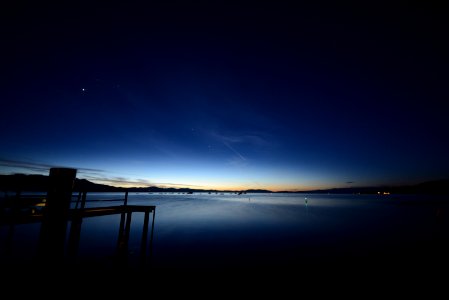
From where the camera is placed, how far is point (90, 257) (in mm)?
19828

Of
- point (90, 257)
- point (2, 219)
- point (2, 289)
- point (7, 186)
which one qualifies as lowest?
point (90, 257)

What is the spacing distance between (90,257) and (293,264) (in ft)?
57.3

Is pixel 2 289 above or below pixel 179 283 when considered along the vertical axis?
above

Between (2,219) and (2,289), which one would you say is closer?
(2,219)

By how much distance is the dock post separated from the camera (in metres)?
4.39

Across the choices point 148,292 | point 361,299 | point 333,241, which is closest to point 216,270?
point 148,292

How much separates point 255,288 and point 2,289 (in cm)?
1105

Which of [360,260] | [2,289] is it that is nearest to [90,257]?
[2,289]

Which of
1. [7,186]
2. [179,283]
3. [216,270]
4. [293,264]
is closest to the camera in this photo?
[7,186]

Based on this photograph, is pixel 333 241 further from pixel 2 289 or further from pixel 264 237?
pixel 2 289

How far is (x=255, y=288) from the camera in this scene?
12148 millimetres

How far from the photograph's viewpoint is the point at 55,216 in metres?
4.48

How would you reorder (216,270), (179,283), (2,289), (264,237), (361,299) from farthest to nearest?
(264,237) → (216,270) → (179,283) → (361,299) → (2,289)

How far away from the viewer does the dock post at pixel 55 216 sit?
14.4 ft
